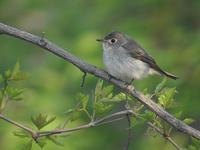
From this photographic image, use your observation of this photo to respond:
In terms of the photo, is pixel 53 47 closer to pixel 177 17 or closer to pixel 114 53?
pixel 114 53

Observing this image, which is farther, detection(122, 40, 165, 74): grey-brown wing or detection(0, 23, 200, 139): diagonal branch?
detection(122, 40, 165, 74): grey-brown wing

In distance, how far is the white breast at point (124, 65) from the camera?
632 cm

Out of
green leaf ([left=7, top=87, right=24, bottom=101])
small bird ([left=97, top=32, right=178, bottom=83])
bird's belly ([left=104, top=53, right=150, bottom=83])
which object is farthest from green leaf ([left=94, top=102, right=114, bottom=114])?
small bird ([left=97, top=32, right=178, bottom=83])

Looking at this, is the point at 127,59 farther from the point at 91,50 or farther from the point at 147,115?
the point at 147,115

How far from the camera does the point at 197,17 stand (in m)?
9.03

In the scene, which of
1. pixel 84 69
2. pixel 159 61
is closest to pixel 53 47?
pixel 84 69

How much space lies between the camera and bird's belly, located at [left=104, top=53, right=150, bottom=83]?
20.6 ft

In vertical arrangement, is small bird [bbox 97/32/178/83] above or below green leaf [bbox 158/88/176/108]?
above

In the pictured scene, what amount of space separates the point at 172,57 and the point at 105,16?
5.43 ft

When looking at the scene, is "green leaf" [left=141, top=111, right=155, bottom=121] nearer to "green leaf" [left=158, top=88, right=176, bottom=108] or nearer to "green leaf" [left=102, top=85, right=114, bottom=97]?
"green leaf" [left=158, top=88, right=176, bottom=108]

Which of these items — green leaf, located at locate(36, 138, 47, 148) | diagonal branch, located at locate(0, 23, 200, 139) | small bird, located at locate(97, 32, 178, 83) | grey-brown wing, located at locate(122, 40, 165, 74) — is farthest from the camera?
grey-brown wing, located at locate(122, 40, 165, 74)

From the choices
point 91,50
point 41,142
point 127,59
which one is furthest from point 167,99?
point 91,50

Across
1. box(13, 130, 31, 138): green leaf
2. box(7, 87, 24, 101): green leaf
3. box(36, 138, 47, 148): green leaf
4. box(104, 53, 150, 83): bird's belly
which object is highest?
box(104, 53, 150, 83): bird's belly

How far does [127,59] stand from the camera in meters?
6.77
